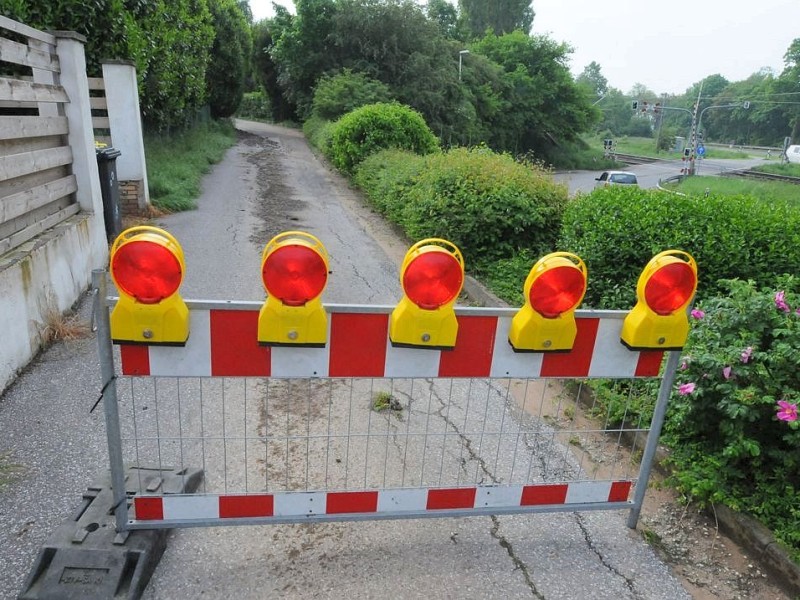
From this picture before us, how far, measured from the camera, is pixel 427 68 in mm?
27984

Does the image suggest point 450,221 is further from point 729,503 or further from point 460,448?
point 729,503

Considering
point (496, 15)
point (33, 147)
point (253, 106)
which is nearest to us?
point (33, 147)

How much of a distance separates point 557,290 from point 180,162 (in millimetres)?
14116

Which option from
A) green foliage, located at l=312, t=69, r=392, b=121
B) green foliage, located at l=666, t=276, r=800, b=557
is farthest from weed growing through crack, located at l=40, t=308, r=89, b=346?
green foliage, located at l=312, t=69, r=392, b=121

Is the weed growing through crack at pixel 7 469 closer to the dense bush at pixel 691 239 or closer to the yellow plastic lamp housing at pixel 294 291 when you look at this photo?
the yellow plastic lamp housing at pixel 294 291

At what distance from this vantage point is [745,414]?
2.73 m

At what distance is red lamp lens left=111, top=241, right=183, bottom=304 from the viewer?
1.80 m

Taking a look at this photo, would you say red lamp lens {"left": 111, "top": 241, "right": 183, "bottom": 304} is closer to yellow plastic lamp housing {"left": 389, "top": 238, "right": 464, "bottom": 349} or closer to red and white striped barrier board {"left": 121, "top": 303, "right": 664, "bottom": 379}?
red and white striped barrier board {"left": 121, "top": 303, "right": 664, "bottom": 379}

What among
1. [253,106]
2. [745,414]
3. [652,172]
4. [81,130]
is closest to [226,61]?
[81,130]

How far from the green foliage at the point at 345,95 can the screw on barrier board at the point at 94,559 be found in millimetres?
22059

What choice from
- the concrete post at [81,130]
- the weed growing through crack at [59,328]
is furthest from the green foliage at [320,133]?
the weed growing through crack at [59,328]

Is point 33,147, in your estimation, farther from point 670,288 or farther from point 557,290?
point 670,288

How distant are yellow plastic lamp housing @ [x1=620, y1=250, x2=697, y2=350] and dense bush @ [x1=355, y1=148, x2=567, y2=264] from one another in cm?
506

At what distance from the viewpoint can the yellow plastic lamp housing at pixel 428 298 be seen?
1.94 m
